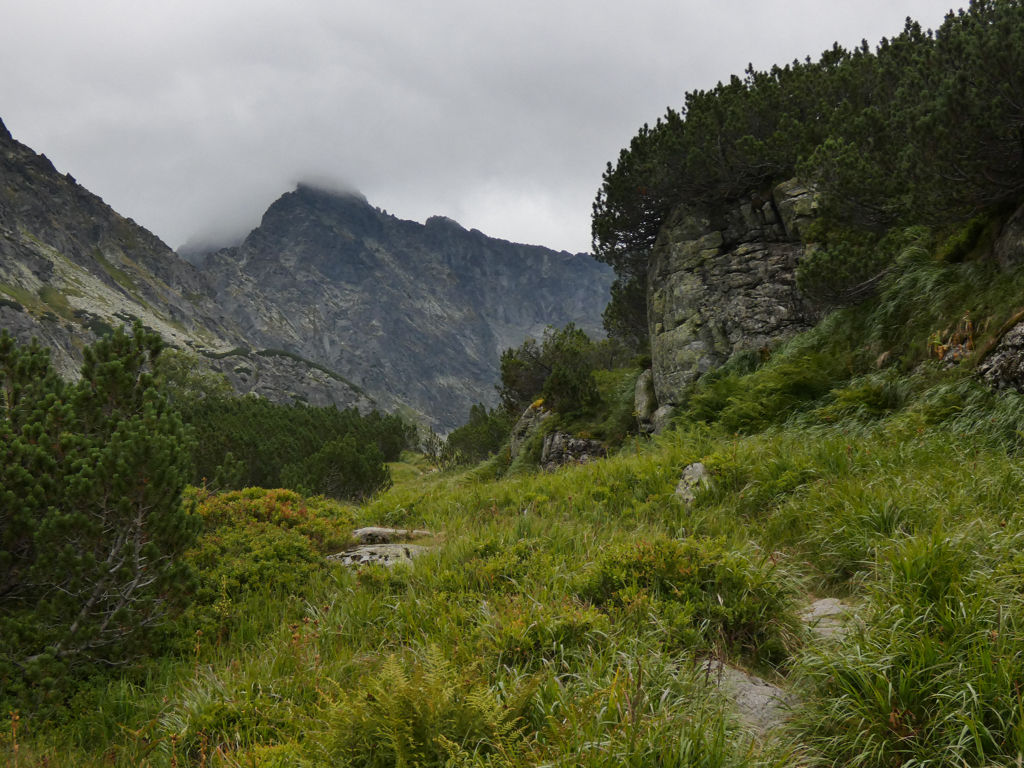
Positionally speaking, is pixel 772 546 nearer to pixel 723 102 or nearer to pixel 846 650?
pixel 846 650

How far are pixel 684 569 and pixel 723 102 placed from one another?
13343 mm

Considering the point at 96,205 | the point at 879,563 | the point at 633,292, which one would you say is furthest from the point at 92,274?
the point at 879,563

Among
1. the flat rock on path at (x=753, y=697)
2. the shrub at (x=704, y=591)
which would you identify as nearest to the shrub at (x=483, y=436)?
the shrub at (x=704, y=591)

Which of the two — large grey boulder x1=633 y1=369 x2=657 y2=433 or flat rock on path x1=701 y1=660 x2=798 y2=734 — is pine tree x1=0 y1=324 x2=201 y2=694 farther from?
large grey boulder x1=633 y1=369 x2=657 y2=433

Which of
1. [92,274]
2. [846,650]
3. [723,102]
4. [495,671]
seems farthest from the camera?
[92,274]

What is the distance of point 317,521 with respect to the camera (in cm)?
683

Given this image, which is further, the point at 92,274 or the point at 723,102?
the point at 92,274

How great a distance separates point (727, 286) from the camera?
1311 cm

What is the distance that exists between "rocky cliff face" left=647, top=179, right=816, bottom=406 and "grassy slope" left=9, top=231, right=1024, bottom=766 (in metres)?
5.25

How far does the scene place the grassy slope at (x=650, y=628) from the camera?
2.41 m

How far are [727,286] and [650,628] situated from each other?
37.4ft

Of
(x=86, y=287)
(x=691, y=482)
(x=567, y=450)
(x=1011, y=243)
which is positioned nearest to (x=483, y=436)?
(x=567, y=450)

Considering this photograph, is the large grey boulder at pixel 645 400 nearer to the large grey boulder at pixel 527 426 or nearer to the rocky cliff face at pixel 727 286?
the rocky cliff face at pixel 727 286

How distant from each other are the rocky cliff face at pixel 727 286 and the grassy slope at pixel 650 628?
525cm
